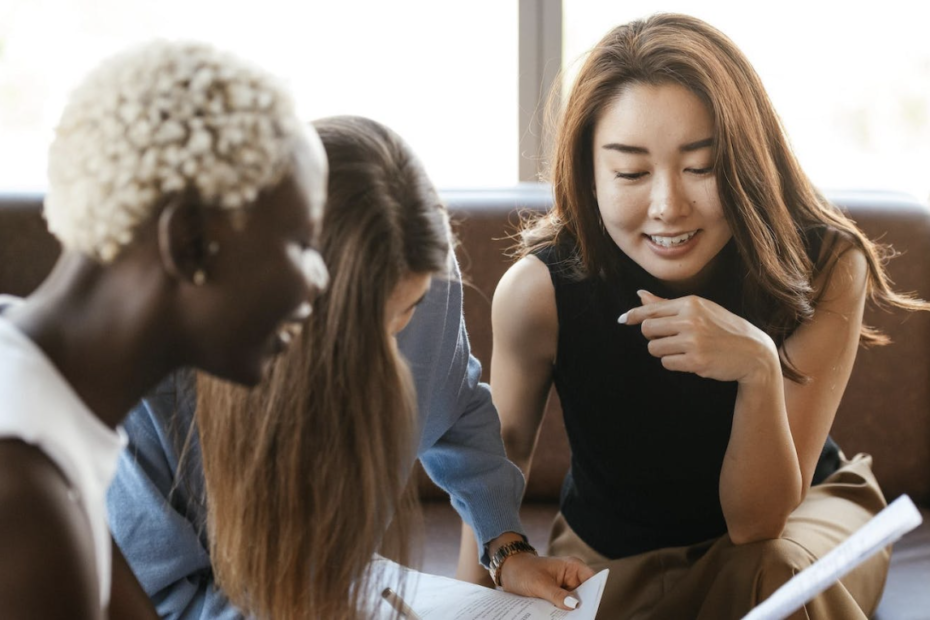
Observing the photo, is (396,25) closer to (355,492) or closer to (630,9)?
(630,9)

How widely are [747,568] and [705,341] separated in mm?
307

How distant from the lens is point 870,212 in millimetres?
2049

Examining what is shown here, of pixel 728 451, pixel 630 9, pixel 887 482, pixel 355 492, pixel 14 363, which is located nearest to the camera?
pixel 14 363

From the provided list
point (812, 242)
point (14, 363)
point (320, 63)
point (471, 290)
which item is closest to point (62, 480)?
point (14, 363)

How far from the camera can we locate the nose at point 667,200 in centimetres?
137

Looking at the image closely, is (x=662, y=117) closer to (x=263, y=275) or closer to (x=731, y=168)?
(x=731, y=168)

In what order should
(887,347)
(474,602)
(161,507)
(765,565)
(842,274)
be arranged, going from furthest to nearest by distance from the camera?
(887,347) < (842,274) < (765,565) < (474,602) < (161,507)

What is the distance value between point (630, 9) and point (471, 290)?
97 cm

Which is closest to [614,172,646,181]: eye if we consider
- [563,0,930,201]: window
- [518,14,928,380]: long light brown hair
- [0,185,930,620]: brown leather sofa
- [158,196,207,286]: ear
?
[518,14,928,380]: long light brown hair

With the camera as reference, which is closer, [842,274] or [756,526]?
[756,526]

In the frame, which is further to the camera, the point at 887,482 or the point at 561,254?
the point at 887,482

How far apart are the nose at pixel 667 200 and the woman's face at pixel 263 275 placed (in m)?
0.79

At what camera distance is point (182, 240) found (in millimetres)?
607

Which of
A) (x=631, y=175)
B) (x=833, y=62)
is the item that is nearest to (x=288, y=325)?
(x=631, y=175)
